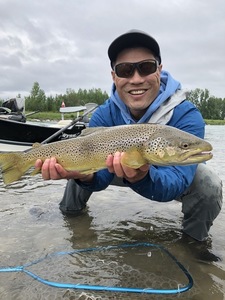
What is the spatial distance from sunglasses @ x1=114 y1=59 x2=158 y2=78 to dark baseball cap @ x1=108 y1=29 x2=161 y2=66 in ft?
0.61

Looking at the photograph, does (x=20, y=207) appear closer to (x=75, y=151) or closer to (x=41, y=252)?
(x=41, y=252)

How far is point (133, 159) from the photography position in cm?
264

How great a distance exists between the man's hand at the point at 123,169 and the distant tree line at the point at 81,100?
198ft

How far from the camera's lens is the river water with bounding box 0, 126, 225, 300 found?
262 cm

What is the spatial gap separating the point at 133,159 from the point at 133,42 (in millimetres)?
1509

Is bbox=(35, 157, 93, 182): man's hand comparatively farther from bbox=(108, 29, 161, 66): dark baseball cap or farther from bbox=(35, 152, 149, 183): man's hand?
bbox=(108, 29, 161, 66): dark baseball cap

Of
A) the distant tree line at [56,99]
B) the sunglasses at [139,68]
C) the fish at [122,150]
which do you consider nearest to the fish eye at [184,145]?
the fish at [122,150]

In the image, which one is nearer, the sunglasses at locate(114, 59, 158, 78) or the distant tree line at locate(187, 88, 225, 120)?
→ the sunglasses at locate(114, 59, 158, 78)

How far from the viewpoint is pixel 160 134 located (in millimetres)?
2754

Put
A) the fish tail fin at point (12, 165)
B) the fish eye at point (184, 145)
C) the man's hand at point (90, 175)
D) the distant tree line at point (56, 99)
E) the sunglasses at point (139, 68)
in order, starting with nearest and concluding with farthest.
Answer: the fish eye at point (184, 145) < the man's hand at point (90, 175) < the fish tail fin at point (12, 165) < the sunglasses at point (139, 68) < the distant tree line at point (56, 99)

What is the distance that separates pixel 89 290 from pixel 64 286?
0.19 m

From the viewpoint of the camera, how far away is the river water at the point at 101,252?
2.62 m

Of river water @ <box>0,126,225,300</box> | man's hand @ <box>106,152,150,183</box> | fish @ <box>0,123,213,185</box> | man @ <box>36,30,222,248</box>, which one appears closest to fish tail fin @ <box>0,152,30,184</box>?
fish @ <box>0,123,213,185</box>

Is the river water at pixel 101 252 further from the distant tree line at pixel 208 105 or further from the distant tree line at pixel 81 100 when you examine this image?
the distant tree line at pixel 208 105
